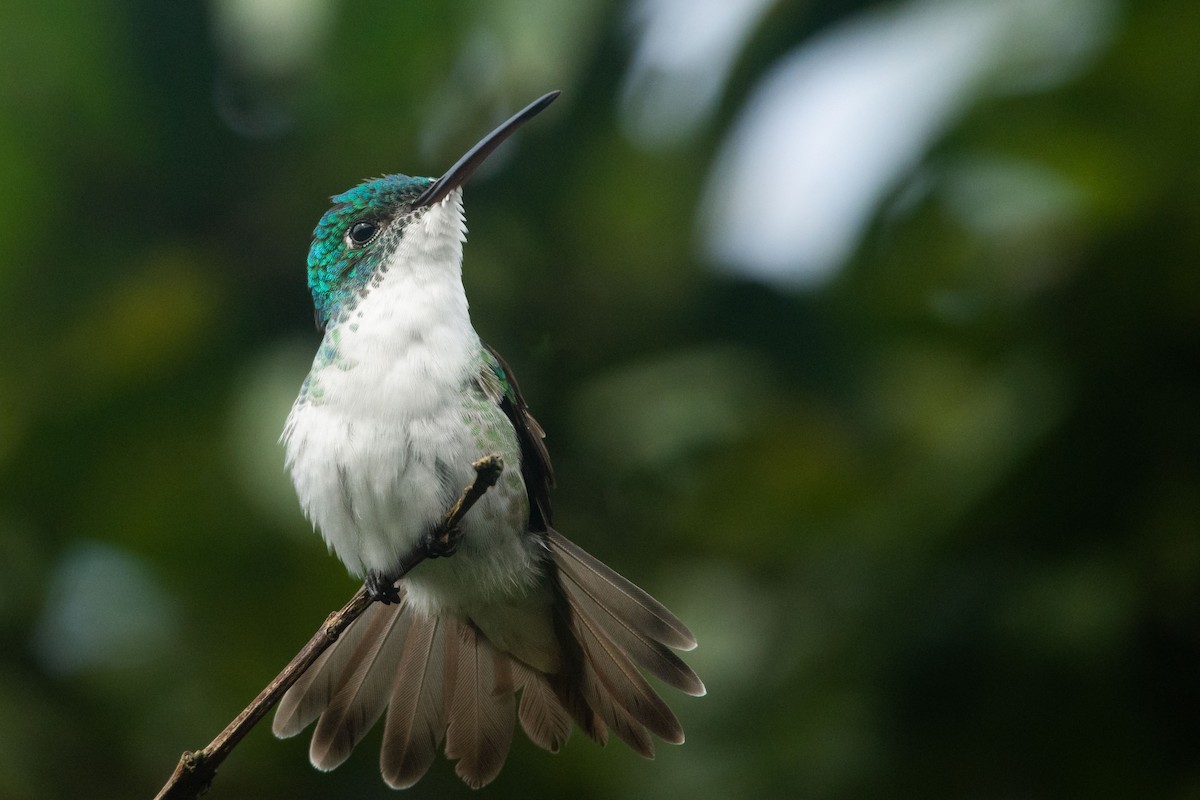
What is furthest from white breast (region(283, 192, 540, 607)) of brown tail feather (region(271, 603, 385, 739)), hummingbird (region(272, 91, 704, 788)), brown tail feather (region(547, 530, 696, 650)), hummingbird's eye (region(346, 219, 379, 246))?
brown tail feather (region(271, 603, 385, 739))

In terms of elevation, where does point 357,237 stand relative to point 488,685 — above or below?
above

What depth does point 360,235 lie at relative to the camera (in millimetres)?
2164

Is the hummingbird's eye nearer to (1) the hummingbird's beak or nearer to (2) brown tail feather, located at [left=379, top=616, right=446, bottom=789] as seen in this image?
(1) the hummingbird's beak

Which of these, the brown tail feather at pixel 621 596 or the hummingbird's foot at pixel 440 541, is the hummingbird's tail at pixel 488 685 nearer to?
the brown tail feather at pixel 621 596

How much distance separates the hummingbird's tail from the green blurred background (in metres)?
0.91

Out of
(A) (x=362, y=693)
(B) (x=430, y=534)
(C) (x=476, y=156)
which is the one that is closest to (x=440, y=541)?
(B) (x=430, y=534)

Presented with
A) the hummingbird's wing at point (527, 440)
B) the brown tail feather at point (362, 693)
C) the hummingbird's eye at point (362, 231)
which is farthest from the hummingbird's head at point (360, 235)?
the brown tail feather at point (362, 693)

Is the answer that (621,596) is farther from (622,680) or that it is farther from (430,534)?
(430,534)

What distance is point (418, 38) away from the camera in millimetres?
3766

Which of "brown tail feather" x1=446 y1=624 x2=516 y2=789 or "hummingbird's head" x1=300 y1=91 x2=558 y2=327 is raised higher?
"hummingbird's head" x1=300 y1=91 x2=558 y2=327

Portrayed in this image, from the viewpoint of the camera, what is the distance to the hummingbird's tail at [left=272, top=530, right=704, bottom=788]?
7.33ft

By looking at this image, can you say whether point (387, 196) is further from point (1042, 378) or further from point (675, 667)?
point (1042, 378)

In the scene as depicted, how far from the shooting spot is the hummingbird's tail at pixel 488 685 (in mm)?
2234

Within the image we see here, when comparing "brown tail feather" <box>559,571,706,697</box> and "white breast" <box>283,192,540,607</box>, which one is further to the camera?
"brown tail feather" <box>559,571,706,697</box>
